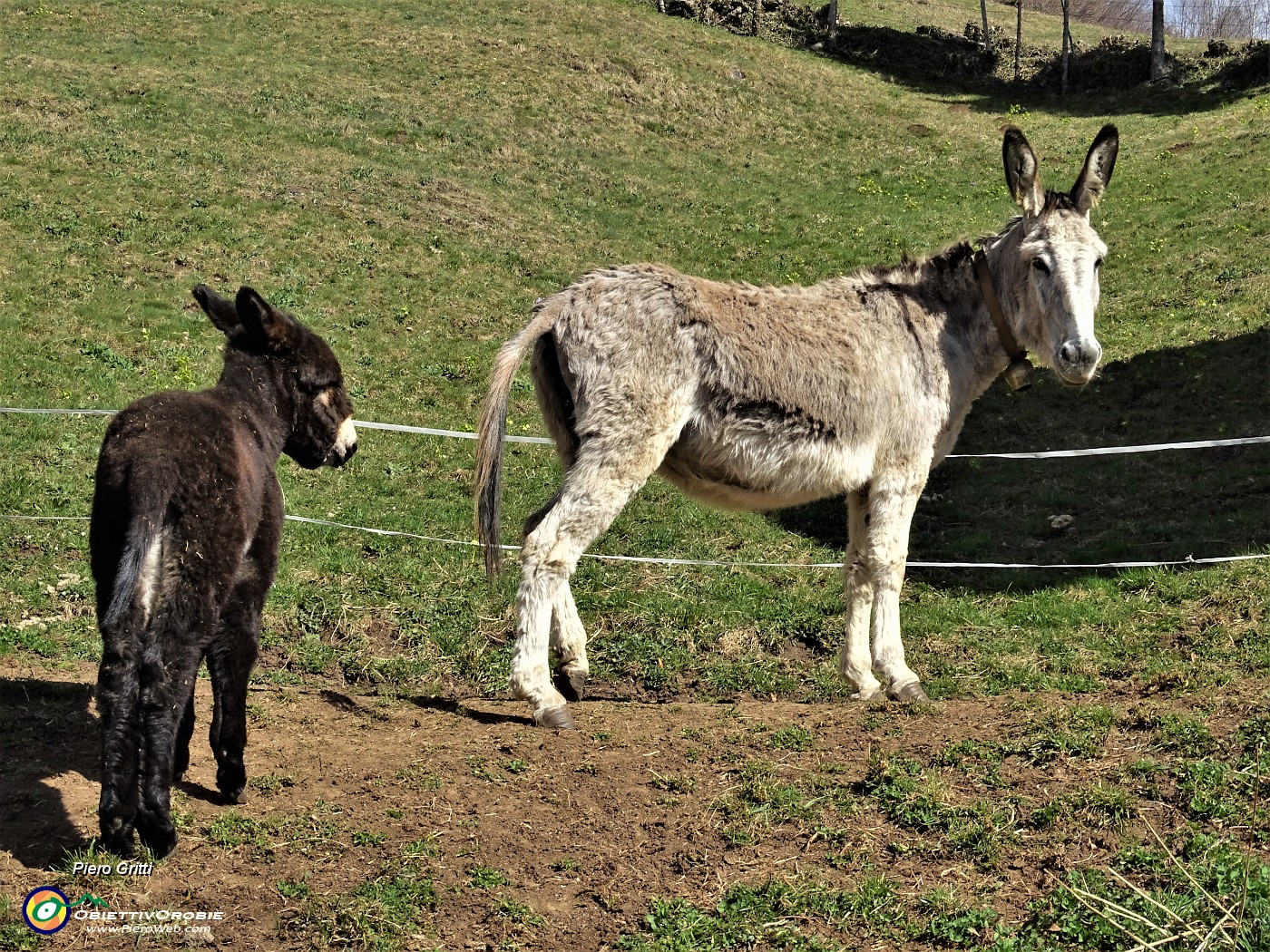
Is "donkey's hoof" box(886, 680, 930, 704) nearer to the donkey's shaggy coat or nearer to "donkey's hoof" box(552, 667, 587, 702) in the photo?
the donkey's shaggy coat

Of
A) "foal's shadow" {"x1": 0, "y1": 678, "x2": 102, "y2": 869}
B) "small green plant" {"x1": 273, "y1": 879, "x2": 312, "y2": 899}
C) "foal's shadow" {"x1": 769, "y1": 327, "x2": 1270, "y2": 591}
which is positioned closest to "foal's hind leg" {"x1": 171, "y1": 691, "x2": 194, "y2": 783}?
"foal's shadow" {"x1": 0, "y1": 678, "x2": 102, "y2": 869}

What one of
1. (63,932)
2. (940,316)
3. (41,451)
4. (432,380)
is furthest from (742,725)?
(432,380)

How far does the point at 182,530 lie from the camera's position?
446 cm

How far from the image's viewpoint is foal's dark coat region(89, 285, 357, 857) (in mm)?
4258

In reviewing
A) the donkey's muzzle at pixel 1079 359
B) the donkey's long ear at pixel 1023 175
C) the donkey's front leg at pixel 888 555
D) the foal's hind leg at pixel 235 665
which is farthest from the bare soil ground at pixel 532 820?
the donkey's long ear at pixel 1023 175

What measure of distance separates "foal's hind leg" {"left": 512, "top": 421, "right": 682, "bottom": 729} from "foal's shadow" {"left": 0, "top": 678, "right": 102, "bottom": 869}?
7.17 feet

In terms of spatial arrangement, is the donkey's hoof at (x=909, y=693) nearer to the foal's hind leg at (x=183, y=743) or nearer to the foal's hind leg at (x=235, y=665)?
the foal's hind leg at (x=235, y=665)

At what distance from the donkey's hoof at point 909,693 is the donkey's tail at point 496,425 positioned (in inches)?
98.9

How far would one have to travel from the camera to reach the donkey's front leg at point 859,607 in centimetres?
675

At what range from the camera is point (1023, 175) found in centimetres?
674

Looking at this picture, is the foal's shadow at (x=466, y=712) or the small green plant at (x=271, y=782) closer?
the small green plant at (x=271, y=782)

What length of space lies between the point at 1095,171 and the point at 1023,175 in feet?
1.58

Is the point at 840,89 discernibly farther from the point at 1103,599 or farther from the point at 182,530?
the point at 182,530

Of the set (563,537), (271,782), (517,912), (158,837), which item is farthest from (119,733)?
(563,537)
